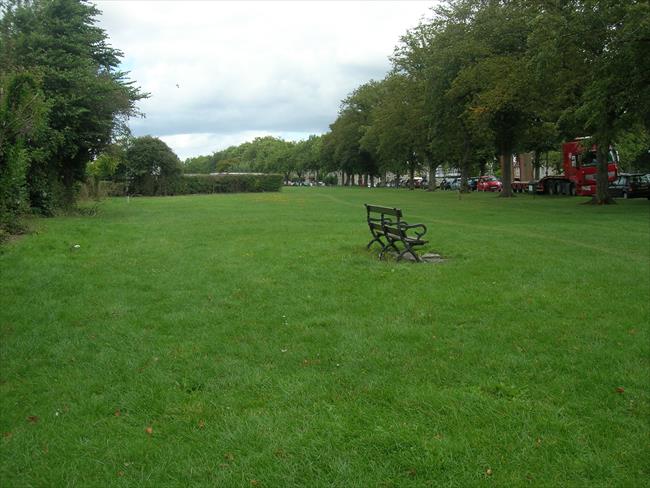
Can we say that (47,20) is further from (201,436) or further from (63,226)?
(201,436)

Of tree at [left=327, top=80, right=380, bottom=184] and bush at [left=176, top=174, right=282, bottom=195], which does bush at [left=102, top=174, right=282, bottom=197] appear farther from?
tree at [left=327, top=80, right=380, bottom=184]

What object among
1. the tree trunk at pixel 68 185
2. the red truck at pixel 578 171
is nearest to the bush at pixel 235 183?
the red truck at pixel 578 171

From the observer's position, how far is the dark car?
35.6m

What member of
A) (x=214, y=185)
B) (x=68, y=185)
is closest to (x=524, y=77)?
(x=68, y=185)

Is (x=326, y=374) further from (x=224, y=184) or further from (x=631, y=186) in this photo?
(x=224, y=184)

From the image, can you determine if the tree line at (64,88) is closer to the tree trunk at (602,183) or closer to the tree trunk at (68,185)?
the tree trunk at (68,185)

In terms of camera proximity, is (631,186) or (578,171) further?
(578,171)

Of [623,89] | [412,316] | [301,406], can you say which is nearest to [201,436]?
[301,406]

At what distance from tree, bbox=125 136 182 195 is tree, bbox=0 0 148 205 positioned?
29.6m

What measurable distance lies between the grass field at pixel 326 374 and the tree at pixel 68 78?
12946mm

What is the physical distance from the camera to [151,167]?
55.9 m

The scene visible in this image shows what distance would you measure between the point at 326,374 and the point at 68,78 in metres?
19.9

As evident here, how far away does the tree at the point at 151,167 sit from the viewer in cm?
5434

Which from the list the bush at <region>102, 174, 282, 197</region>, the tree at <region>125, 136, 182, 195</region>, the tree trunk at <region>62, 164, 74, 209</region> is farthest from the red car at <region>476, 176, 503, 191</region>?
the tree trunk at <region>62, 164, 74, 209</region>
